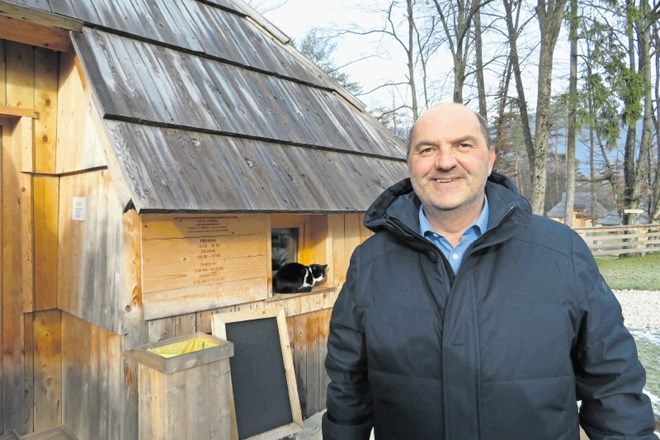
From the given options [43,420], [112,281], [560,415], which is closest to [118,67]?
[112,281]

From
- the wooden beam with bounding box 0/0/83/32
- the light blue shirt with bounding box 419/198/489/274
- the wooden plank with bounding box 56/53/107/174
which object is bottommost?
the light blue shirt with bounding box 419/198/489/274

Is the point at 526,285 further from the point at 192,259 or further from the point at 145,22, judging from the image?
the point at 145,22

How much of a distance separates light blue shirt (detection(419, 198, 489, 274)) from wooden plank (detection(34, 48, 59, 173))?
10.8 ft

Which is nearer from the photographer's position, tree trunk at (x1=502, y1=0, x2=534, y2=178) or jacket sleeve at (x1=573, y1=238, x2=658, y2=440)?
jacket sleeve at (x1=573, y1=238, x2=658, y2=440)

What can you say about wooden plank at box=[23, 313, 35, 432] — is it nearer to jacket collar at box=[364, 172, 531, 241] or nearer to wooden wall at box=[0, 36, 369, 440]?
wooden wall at box=[0, 36, 369, 440]

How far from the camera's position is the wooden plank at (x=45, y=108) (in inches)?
141

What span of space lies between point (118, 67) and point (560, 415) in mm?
3326

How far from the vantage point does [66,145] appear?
11.7 ft

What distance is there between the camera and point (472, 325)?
1.52 meters

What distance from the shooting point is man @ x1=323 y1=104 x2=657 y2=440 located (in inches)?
59.1

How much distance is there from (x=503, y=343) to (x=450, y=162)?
2.23 feet

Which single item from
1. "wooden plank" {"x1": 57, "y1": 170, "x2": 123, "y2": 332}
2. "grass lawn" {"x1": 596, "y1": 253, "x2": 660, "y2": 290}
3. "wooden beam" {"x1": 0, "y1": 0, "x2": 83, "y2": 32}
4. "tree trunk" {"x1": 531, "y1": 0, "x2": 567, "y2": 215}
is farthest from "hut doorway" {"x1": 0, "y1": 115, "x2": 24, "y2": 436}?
"grass lawn" {"x1": 596, "y1": 253, "x2": 660, "y2": 290}

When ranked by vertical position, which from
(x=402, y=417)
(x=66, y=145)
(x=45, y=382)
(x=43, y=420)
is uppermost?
(x=66, y=145)

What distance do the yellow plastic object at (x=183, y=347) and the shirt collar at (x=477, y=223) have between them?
6.02 feet
